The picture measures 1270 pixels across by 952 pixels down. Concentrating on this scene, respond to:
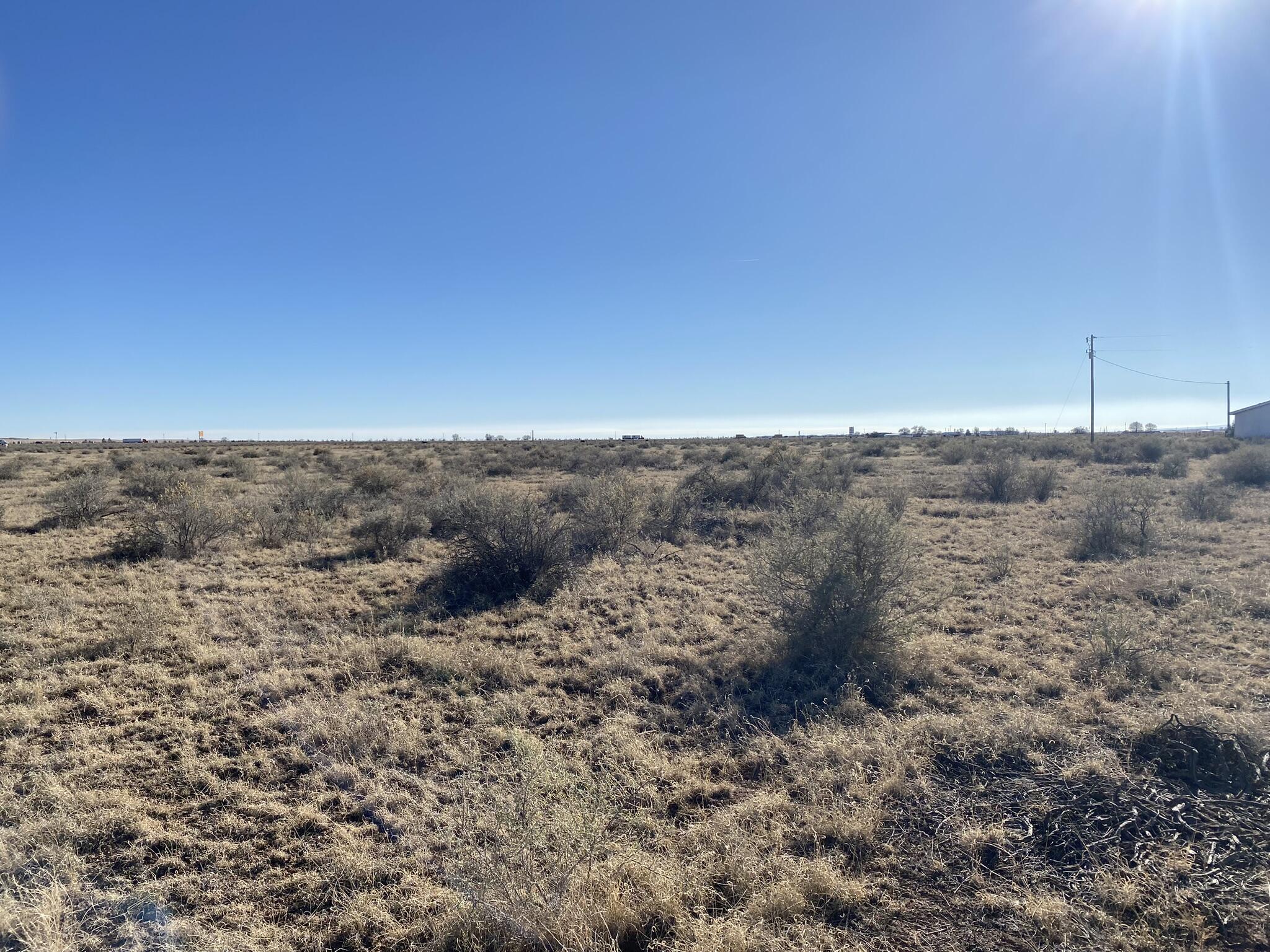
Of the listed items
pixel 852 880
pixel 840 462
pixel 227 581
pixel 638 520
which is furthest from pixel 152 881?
pixel 840 462

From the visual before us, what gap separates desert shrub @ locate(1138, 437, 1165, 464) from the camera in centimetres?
3092

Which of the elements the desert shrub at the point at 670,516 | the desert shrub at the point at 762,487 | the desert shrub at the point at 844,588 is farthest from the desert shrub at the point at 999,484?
the desert shrub at the point at 844,588

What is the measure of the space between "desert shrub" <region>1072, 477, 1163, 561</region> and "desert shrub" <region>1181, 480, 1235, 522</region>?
1.46 metres

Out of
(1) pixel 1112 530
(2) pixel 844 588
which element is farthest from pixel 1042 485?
(2) pixel 844 588

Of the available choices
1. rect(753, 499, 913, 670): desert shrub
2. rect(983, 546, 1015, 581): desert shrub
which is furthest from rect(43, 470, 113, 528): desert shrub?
rect(983, 546, 1015, 581): desert shrub

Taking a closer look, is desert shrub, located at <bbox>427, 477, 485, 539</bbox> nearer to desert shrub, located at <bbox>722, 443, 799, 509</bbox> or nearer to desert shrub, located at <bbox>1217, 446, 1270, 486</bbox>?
desert shrub, located at <bbox>722, 443, 799, 509</bbox>

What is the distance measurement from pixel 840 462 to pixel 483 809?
23.6 m

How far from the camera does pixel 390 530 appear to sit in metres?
12.8

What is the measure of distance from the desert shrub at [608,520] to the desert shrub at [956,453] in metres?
24.1

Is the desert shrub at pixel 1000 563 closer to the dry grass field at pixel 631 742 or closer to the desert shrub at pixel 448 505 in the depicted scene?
the dry grass field at pixel 631 742

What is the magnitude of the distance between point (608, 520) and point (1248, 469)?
2279 cm

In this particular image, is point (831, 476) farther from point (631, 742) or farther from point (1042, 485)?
point (631, 742)

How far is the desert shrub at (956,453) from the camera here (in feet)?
108

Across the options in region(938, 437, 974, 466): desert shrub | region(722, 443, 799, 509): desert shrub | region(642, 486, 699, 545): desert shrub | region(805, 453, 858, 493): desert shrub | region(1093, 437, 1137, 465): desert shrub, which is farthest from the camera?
region(938, 437, 974, 466): desert shrub
